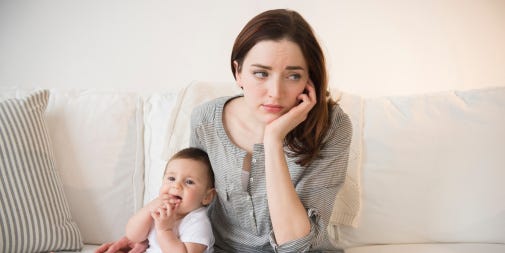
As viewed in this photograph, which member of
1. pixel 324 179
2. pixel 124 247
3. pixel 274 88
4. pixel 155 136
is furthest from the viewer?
pixel 155 136

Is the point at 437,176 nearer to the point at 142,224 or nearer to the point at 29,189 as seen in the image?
the point at 142,224

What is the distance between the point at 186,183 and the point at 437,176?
2.92 feet

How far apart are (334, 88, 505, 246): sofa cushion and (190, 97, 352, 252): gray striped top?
1.09 feet

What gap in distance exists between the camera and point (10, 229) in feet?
4.47

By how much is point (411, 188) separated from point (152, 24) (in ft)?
4.16

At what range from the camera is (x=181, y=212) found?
133 cm

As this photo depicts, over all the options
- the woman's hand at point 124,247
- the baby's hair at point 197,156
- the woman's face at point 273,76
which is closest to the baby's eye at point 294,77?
the woman's face at point 273,76

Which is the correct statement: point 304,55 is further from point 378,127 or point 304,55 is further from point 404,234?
point 404,234

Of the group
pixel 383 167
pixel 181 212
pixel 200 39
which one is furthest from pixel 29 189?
pixel 383 167

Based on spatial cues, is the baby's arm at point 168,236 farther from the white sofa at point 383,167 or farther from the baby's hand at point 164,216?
the white sofa at point 383,167

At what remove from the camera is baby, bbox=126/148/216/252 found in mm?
1250

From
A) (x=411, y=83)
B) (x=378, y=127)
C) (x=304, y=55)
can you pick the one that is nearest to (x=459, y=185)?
(x=378, y=127)

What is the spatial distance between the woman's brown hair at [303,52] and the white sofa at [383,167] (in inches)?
14.8

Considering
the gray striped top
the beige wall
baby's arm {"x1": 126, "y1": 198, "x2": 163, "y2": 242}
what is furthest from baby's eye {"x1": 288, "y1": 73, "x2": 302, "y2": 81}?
the beige wall
